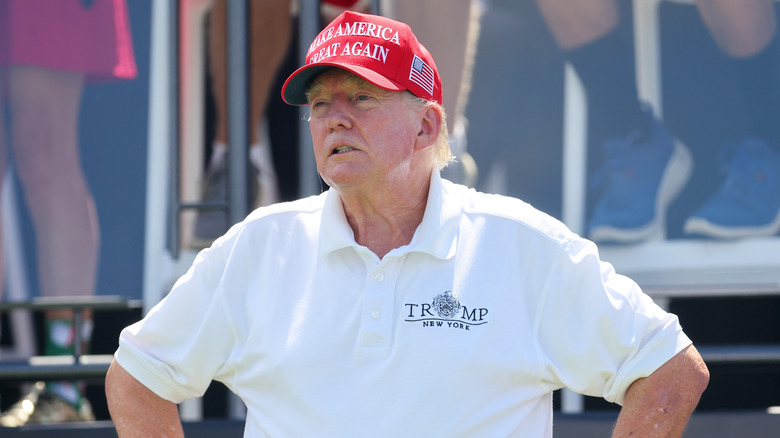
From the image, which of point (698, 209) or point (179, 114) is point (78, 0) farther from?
point (698, 209)

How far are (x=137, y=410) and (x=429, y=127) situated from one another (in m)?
0.85

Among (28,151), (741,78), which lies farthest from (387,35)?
(28,151)

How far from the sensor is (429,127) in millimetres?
2076

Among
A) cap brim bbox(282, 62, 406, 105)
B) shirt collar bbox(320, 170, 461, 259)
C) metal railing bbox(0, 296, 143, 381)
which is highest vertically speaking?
cap brim bbox(282, 62, 406, 105)

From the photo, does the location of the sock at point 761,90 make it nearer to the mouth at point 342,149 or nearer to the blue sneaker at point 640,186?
the blue sneaker at point 640,186

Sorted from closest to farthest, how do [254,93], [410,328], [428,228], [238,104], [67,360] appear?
[410,328] < [428,228] < [238,104] < [67,360] < [254,93]

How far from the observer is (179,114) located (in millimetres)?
3217

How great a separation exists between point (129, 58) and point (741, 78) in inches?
80.0

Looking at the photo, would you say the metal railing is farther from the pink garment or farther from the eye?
the eye

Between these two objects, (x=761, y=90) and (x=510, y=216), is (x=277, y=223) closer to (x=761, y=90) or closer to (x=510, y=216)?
(x=510, y=216)

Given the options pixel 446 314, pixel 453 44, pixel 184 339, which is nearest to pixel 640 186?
pixel 453 44

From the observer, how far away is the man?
1800 millimetres

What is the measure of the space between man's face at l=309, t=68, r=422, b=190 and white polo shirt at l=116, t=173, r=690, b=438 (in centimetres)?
10

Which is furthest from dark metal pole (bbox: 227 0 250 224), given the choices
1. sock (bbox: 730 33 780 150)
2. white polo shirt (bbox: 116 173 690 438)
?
sock (bbox: 730 33 780 150)
